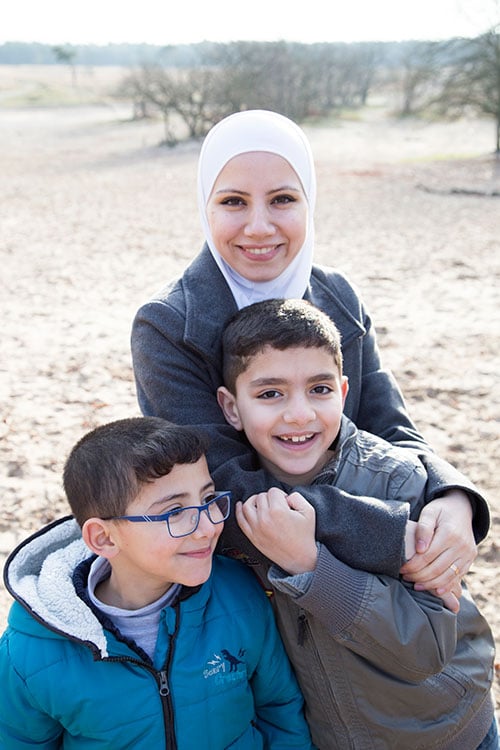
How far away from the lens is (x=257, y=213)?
2477 mm

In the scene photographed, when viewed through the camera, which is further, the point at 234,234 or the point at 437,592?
the point at 234,234

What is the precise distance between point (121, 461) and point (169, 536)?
0.24m

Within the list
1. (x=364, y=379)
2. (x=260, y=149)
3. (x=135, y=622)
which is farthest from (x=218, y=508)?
(x=260, y=149)

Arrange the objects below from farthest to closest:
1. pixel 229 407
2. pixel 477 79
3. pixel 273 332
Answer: pixel 477 79
pixel 229 407
pixel 273 332

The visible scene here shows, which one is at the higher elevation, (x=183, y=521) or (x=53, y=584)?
(x=183, y=521)

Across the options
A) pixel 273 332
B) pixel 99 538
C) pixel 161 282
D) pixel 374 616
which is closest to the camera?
pixel 374 616

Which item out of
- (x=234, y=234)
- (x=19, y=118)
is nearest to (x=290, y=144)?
(x=234, y=234)

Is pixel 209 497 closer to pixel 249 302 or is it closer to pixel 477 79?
pixel 249 302

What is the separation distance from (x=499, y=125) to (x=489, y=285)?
1781 cm

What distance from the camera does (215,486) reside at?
7.51ft

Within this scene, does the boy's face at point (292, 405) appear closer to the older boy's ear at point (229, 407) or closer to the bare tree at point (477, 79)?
the older boy's ear at point (229, 407)

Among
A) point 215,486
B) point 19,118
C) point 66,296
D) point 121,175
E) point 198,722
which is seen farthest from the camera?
point 19,118

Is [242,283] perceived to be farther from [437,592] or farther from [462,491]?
[437,592]

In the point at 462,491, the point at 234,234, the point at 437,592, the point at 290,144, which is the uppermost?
the point at 290,144
